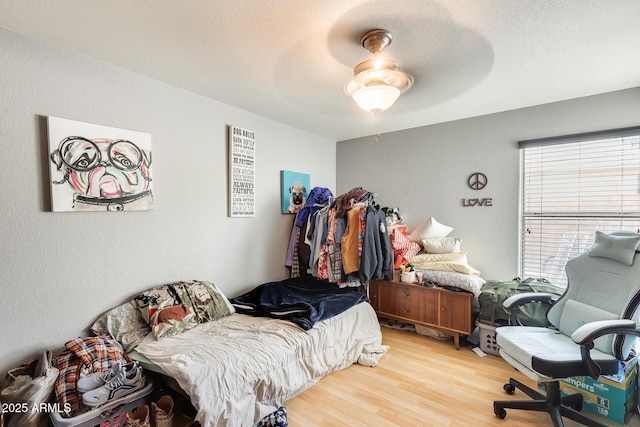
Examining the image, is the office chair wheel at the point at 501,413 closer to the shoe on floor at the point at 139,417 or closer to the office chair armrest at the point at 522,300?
the office chair armrest at the point at 522,300

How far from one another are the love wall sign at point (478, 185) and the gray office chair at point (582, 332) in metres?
1.12

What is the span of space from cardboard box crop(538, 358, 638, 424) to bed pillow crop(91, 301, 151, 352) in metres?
3.05

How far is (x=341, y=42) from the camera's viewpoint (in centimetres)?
174

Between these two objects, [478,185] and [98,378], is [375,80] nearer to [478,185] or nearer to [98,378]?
[478,185]

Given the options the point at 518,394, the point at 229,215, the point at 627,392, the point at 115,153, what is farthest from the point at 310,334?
the point at 627,392

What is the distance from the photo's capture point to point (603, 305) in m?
1.88

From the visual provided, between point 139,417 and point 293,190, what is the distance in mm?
2474

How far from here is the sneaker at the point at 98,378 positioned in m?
1.51

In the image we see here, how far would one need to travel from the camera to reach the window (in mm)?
2512

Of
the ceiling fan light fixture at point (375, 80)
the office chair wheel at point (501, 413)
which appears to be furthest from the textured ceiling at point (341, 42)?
the office chair wheel at point (501, 413)

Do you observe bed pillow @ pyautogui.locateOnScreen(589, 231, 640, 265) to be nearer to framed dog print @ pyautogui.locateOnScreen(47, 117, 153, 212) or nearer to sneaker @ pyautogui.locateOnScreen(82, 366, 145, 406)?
sneaker @ pyautogui.locateOnScreen(82, 366, 145, 406)

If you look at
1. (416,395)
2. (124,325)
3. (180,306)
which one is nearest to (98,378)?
(124,325)

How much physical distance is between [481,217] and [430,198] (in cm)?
60

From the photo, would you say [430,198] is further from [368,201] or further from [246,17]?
[246,17]
